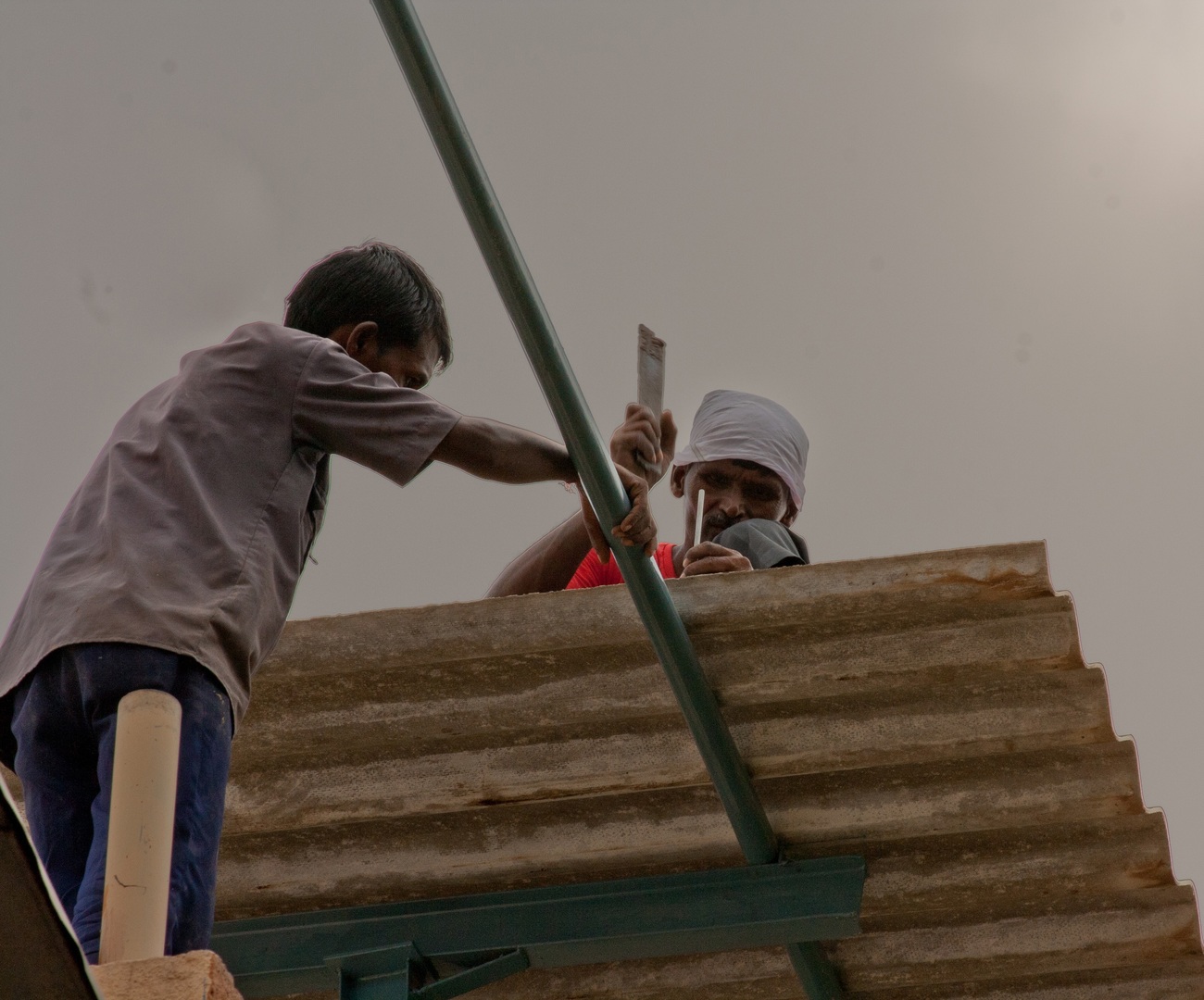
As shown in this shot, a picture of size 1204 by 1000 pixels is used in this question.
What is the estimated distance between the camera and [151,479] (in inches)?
125

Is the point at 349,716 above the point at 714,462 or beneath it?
beneath

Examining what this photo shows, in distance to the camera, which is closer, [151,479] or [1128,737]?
[151,479]

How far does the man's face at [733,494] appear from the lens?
5.93 metres

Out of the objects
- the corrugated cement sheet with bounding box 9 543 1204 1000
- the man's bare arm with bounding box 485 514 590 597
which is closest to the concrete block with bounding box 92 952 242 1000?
the corrugated cement sheet with bounding box 9 543 1204 1000

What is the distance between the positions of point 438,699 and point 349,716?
0.83 feet

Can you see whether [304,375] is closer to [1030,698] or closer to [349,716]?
[349,716]

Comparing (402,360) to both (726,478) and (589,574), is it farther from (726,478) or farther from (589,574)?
(726,478)

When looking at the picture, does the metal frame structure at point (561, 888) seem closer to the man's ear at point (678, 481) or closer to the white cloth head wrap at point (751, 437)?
the white cloth head wrap at point (751, 437)

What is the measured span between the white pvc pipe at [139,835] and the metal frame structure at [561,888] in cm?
107

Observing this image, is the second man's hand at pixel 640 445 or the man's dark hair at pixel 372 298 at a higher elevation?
the man's dark hair at pixel 372 298

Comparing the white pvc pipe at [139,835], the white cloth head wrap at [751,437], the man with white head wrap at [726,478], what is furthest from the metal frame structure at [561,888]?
the white cloth head wrap at [751,437]

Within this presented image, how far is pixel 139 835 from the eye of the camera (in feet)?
8.52

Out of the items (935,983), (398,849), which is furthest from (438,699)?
(935,983)

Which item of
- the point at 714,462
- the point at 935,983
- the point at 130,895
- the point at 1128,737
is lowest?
the point at 130,895
